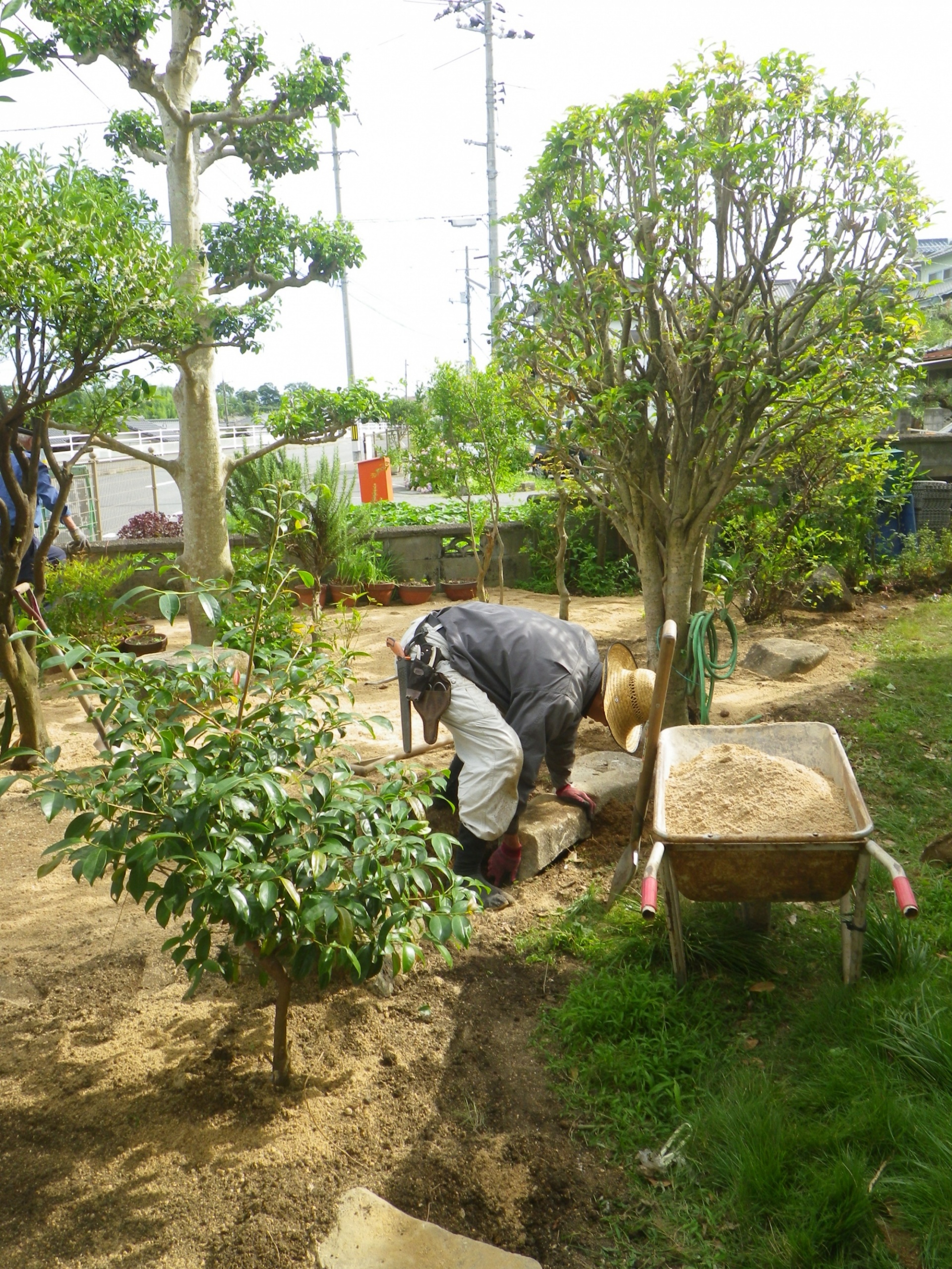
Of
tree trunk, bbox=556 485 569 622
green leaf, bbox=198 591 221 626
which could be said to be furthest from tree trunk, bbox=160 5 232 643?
green leaf, bbox=198 591 221 626

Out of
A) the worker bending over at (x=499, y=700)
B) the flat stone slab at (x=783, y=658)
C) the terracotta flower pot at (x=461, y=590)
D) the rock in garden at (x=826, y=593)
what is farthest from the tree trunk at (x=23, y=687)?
the rock in garden at (x=826, y=593)

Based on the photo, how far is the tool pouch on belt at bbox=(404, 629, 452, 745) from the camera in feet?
12.3

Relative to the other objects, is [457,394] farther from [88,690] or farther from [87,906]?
[88,690]

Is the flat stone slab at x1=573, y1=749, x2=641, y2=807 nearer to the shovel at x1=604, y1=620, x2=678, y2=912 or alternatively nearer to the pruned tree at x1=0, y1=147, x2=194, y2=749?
the shovel at x1=604, y1=620, x2=678, y2=912

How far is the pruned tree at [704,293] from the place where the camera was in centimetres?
430

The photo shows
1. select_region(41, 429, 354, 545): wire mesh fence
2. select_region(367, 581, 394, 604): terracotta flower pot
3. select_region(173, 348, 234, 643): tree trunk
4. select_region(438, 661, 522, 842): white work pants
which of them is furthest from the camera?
select_region(41, 429, 354, 545): wire mesh fence

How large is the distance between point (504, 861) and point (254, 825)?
6.48ft

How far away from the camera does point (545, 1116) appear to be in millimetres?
2566

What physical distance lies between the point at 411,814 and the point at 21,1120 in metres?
1.91

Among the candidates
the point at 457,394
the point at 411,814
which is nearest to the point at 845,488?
the point at 457,394

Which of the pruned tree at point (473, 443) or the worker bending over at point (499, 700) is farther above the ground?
the pruned tree at point (473, 443)

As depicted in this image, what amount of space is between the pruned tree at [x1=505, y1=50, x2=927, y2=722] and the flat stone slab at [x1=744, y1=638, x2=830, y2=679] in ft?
6.23

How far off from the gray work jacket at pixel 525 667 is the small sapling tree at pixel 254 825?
140cm

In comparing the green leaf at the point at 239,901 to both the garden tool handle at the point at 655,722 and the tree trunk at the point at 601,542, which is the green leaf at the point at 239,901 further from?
the tree trunk at the point at 601,542
